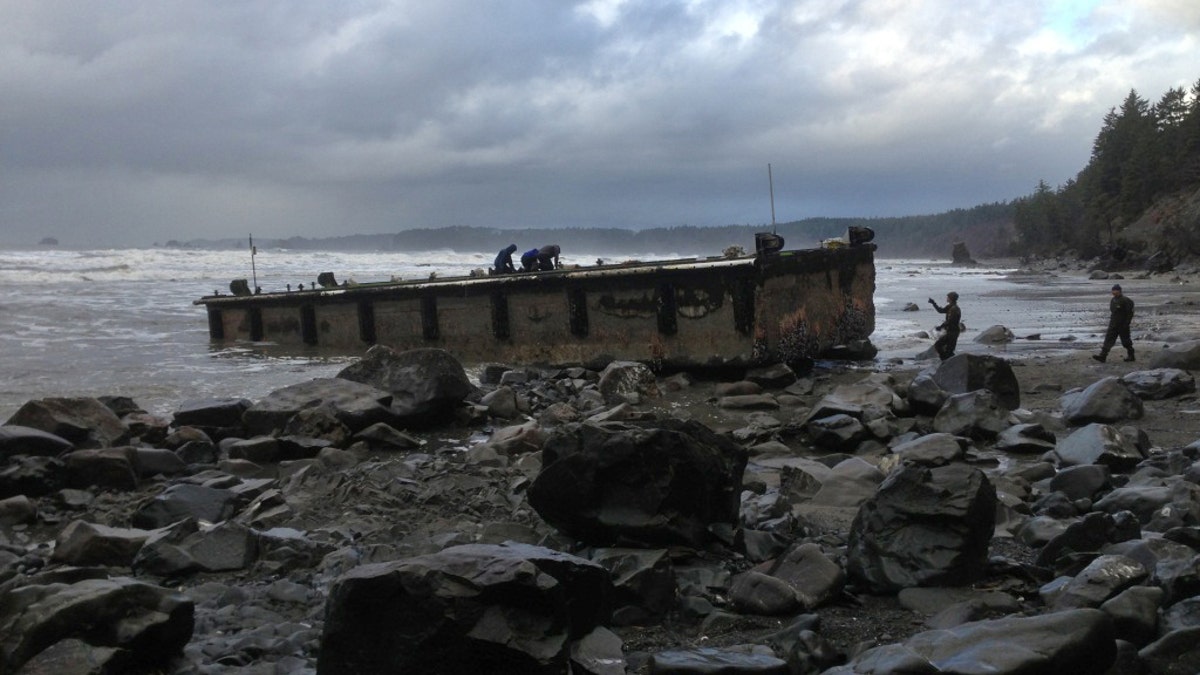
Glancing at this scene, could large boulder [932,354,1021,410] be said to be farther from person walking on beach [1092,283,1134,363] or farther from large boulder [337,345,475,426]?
large boulder [337,345,475,426]

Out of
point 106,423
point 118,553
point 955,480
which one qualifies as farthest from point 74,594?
point 106,423

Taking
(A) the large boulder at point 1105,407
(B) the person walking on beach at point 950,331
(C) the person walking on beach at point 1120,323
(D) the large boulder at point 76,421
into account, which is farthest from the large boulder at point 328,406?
(C) the person walking on beach at point 1120,323

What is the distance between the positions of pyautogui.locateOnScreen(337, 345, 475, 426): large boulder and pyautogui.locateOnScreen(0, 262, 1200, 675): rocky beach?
3 cm

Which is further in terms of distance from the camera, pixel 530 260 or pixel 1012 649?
pixel 530 260

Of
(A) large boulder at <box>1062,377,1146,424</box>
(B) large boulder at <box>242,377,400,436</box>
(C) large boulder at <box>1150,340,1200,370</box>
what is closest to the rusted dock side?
(A) large boulder at <box>1062,377,1146,424</box>

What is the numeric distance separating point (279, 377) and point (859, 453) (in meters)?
8.75

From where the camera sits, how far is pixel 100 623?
11.9ft

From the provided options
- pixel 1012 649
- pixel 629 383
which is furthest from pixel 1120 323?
pixel 1012 649

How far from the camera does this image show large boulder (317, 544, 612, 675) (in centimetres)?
327

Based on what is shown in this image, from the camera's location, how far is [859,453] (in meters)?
7.77

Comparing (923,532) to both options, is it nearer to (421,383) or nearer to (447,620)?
(447,620)

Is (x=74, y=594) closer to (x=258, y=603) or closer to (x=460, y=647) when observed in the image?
(x=258, y=603)

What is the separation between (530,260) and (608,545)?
1085 cm

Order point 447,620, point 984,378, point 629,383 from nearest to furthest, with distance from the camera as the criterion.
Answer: point 447,620, point 984,378, point 629,383
